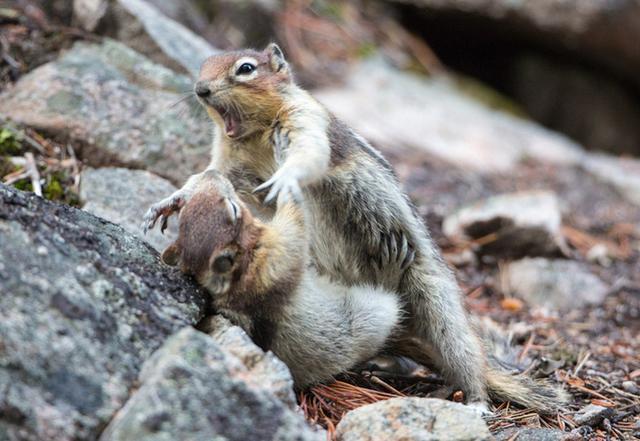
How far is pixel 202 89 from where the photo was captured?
13.3 ft

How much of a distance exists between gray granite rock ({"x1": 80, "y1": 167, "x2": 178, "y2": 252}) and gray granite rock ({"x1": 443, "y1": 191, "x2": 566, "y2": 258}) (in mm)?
2668

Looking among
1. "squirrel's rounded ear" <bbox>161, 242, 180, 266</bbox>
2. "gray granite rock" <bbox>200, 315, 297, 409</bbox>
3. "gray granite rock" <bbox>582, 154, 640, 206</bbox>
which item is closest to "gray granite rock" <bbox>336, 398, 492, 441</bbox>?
"gray granite rock" <bbox>200, 315, 297, 409</bbox>

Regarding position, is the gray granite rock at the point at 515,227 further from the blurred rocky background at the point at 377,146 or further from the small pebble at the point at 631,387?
the small pebble at the point at 631,387

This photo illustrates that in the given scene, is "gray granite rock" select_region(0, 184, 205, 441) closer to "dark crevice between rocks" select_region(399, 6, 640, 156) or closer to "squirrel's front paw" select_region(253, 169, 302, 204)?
"squirrel's front paw" select_region(253, 169, 302, 204)

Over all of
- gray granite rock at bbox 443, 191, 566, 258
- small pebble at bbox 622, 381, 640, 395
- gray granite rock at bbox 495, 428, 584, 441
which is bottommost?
gray granite rock at bbox 443, 191, 566, 258

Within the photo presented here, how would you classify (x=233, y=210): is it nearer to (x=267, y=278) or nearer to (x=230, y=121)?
(x=267, y=278)

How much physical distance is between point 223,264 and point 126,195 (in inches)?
62.8

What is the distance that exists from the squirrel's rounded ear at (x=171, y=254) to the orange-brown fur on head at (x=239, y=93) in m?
0.85

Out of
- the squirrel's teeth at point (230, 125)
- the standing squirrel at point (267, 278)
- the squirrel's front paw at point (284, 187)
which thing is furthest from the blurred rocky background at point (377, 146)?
the squirrel's teeth at point (230, 125)

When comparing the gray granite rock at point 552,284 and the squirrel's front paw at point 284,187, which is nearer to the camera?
the squirrel's front paw at point 284,187

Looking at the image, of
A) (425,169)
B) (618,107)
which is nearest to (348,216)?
(425,169)

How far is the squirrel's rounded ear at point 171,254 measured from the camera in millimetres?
3559

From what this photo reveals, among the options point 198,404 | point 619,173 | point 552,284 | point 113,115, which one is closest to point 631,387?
point 552,284

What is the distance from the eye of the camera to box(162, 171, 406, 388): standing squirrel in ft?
11.4
